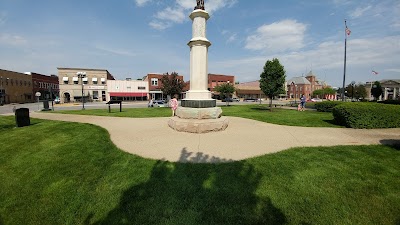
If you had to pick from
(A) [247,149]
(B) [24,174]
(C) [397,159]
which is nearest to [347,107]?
(C) [397,159]

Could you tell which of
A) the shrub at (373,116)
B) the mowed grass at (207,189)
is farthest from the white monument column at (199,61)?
the shrub at (373,116)

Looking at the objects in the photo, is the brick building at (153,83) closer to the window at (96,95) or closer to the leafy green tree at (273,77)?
the window at (96,95)

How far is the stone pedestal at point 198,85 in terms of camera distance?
909cm

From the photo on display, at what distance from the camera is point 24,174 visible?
16.8 ft

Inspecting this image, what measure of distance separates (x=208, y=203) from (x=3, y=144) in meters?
8.85

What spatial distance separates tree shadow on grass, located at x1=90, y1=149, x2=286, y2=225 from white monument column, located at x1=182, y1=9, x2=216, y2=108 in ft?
17.1

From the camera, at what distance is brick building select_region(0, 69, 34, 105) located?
149ft

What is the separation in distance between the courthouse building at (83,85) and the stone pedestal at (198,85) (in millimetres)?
50312

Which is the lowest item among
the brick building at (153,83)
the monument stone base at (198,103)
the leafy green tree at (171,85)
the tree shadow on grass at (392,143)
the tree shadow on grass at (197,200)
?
the tree shadow on grass at (197,200)

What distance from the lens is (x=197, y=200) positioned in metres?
3.62

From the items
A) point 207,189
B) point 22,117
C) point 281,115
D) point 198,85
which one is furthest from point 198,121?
point 22,117

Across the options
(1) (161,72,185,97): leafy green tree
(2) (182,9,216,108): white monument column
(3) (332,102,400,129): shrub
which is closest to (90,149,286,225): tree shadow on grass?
(2) (182,9,216,108): white monument column

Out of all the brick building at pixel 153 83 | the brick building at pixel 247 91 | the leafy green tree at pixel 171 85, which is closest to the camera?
the leafy green tree at pixel 171 85

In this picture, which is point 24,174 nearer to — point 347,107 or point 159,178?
point 159,178
